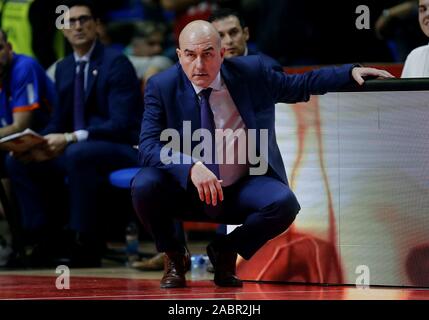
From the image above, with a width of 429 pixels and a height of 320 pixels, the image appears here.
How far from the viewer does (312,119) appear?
5812mm

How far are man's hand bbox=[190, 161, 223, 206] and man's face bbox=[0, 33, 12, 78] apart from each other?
9.04 feet

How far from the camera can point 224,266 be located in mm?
5684

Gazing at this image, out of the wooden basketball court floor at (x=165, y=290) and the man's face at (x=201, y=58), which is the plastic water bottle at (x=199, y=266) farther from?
the man's face at (x=201, y=58)

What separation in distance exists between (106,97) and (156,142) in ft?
6.89

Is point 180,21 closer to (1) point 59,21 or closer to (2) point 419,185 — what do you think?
(1) point 59,21

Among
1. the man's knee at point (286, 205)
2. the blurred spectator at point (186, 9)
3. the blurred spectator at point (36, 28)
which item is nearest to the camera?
the man's knee at point (286, 205)

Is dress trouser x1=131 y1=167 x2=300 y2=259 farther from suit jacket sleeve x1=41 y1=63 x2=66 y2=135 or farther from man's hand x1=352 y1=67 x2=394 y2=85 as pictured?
suit jacket sleeve x1=41 y1=63 x2=66 y2=135

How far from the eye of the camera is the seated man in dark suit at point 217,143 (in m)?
5.45

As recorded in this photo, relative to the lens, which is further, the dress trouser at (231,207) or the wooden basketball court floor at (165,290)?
the dress trouser at (231,207)

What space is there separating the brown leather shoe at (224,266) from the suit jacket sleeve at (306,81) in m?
0.85

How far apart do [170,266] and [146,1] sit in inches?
192

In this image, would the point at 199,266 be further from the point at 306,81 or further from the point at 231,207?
the point at 306,81

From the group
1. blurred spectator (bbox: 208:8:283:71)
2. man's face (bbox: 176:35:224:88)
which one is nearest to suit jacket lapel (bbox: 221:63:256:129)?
man's face (bbox: 176:35:224:88)

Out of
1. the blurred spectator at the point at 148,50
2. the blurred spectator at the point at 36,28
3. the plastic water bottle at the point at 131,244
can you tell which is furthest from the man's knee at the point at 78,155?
the blurred spectator at the point at 36,28
